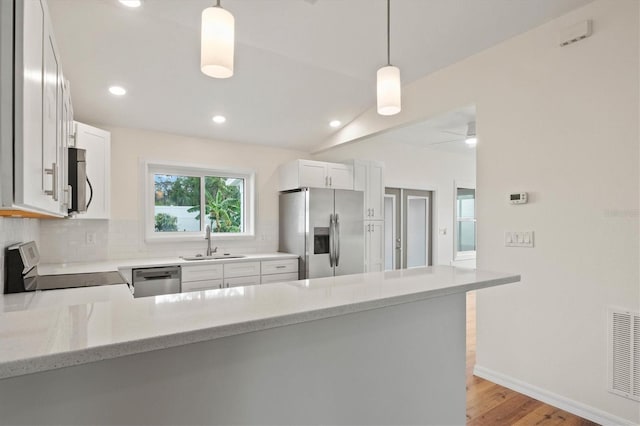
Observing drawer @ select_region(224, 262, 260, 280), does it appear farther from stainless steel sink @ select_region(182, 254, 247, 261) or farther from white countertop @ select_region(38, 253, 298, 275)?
stainless steel sink @ select_region(182, 254, 247, 261)

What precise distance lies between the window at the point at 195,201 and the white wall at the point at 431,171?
167cm

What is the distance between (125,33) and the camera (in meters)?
2.60

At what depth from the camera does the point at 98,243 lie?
3.61 m

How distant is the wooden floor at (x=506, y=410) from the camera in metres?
2.19

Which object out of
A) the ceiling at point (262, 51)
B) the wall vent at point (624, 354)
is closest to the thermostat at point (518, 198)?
the wall vent at point (624, 354)

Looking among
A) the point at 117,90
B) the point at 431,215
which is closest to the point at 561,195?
the point at 117,90

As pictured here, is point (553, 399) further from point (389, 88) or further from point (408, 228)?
point (408, 228)

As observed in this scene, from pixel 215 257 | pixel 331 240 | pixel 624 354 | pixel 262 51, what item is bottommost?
pixel 624 354

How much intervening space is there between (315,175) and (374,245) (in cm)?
141

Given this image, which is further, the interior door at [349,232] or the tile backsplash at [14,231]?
the interior door at [349,232]

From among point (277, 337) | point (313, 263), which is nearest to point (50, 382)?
point (277, 337)

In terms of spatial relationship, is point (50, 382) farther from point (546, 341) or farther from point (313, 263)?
point (313, 263)

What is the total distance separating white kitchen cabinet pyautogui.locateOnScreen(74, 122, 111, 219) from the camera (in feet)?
10.1

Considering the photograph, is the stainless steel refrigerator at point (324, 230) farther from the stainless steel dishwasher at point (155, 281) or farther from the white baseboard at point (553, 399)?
the white baseboard at point (553, 399)
